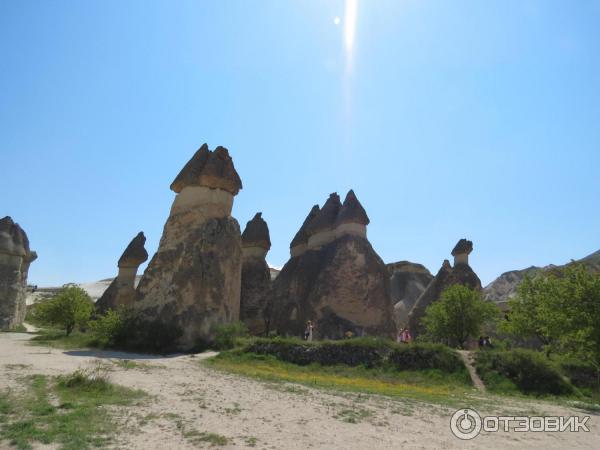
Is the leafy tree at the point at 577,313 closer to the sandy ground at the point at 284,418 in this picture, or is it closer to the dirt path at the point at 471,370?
the sandy ground at the point at 284,418

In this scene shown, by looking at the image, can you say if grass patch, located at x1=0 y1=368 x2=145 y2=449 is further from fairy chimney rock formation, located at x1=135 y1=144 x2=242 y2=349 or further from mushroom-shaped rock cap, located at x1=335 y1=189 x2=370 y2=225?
mushroom-shaped rock cap, located at x1=335 y1=189 x2=370 y2=225

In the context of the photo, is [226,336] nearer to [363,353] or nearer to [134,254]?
[363,353]

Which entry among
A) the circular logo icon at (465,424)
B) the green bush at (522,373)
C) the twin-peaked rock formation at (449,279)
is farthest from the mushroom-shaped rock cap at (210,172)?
the twin-peaked rock formation at (449,279)

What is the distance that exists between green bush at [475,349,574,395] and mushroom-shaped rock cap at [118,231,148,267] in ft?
66.8

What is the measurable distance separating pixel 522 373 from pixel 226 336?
8.65m

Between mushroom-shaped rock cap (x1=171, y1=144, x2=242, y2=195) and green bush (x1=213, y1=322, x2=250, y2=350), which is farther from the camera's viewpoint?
mushroom-shaped rock cap (x1=171, y1=144, x2=242, y2=195)

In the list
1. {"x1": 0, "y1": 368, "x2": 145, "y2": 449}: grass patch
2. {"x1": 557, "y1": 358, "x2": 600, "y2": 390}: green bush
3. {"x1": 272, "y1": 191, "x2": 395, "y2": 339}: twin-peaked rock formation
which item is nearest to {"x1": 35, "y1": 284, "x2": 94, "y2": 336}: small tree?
{"x1": 272, "y1": 191, "x2": 395, "y2": 339}: twin-peaked rock formation

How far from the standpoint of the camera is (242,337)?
49.1 ft

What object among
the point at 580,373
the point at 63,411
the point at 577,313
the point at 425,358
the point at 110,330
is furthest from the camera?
the point at 110,330

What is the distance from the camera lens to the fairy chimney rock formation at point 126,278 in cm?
2531

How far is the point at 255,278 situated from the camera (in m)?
25.4

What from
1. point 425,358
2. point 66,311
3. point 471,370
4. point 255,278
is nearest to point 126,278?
point 255,278

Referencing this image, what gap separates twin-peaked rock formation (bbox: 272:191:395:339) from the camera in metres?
18.8

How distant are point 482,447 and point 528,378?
7.61m
